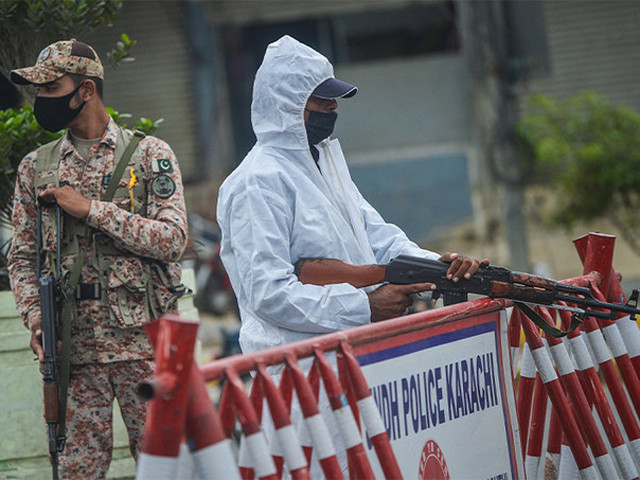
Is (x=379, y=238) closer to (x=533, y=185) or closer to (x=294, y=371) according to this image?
(x=294, y=371)

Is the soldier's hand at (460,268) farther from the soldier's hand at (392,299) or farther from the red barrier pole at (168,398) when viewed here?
the red barrier pole at (168,398)

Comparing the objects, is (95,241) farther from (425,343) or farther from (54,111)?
(425,343)

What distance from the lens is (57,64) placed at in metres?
3.51

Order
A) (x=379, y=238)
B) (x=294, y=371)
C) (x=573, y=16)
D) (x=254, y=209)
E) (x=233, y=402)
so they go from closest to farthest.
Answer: (x=233, y=402) → (x=294, y=371) → (x=254, y=209) → (x=379, y=238) → (x=573, y=16)

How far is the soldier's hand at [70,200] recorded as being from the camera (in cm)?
340

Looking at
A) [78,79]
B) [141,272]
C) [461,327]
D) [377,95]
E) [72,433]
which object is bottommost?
[72,433]

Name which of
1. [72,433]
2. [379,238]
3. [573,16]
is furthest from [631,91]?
[72,433]

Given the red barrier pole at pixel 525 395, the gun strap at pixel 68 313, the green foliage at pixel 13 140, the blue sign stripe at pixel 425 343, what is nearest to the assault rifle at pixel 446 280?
the blue sign stripe at pixel 425 343

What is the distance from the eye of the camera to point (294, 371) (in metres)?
2.68

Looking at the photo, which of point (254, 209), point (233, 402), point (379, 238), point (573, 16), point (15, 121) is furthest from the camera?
point (573, 16)

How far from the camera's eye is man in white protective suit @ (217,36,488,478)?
314cm

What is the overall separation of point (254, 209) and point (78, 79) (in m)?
0.93

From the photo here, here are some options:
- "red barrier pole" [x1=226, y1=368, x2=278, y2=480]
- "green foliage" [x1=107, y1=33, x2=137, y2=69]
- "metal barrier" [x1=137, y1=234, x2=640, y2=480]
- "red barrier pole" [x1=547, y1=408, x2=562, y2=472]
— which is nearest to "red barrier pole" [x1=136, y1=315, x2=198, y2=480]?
"metal barrier" [x1=137, y1=234, x2=640, y2=480]

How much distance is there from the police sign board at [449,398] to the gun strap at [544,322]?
10 cm
